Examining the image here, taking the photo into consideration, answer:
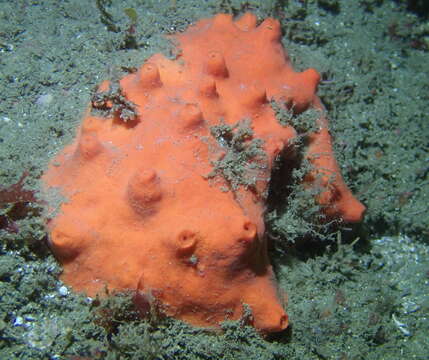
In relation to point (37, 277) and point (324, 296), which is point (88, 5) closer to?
point (37, 277)

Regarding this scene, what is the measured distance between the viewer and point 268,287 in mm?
3322

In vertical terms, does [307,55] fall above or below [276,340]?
above

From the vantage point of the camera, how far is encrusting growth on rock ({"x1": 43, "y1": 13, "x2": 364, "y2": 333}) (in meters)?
2.96

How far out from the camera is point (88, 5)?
462 centimetres

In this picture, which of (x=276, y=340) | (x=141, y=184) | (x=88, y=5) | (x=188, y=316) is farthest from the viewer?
(x=88, y=5)

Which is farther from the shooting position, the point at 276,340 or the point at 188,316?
the point at 276,340

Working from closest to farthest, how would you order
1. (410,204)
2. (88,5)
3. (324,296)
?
(324,296)
(88,5)
(410,204)

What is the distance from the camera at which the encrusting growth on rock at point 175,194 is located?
9.70 feet

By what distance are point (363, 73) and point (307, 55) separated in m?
0.90

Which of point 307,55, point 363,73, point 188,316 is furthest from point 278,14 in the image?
point 188,316

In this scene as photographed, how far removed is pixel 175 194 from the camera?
3.01 meters

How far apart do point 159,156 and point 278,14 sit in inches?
131

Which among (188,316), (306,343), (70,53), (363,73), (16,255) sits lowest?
(306,343)

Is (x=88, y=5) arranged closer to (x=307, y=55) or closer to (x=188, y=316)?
(x=307, y=55)
